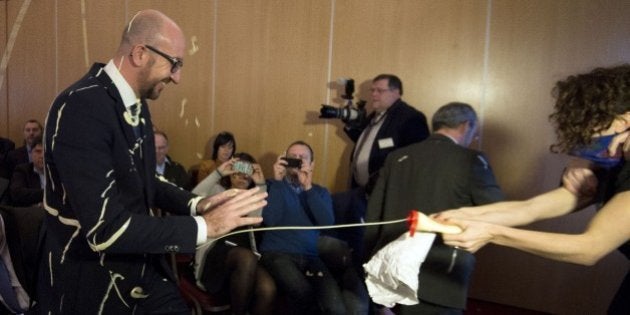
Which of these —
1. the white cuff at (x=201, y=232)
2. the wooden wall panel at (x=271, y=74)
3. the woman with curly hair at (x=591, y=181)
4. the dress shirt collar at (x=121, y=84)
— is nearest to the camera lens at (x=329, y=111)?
the wooden wall panel at (x=271, y=74)

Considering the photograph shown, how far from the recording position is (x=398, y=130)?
331 centimetres

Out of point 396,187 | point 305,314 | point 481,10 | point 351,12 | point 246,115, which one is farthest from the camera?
point 246,115

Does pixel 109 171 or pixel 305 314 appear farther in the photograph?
pixel 305 314

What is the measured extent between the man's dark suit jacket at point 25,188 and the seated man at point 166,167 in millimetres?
868

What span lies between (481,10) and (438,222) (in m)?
2.75

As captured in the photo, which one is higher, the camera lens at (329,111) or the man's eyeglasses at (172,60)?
the man's eyeglasses at (172,60)

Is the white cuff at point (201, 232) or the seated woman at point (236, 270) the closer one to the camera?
the white cuff at point (201, 232)

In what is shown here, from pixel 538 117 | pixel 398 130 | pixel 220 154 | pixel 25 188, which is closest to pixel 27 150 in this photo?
pixel 25 188

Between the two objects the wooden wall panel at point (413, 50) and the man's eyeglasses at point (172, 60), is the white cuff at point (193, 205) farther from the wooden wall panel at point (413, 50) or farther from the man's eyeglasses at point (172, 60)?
the wooden wall panel at point (413, 50)

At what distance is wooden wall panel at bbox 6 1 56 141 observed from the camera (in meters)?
6.00

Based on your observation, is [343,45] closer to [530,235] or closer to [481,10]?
[481,10]

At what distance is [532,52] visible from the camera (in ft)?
11.5

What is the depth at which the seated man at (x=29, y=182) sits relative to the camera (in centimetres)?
341

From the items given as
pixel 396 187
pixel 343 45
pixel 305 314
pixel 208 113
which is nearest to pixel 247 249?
pixel 305 314
